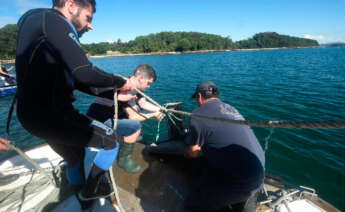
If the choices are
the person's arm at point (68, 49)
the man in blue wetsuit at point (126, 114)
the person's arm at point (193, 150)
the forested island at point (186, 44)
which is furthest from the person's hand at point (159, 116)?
the forested island at point (186, 44)

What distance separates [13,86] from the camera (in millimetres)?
15062

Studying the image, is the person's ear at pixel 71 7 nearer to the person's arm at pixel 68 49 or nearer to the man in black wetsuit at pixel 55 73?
the man in black wetsuit at pixel 55 73

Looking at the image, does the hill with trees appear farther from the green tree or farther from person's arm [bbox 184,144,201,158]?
person's arm [bbox 184,144,201,158]

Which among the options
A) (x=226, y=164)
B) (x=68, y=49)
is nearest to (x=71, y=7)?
(x=68, y=49)

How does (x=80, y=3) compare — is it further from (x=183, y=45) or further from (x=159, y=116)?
(x=183, y=45)

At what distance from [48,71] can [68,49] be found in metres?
0.24

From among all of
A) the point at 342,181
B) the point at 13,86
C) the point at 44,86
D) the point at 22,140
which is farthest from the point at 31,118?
the point at 13,86

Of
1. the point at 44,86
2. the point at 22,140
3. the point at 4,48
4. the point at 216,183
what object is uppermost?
the point at 4,48

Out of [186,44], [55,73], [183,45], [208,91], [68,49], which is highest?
[186,44]

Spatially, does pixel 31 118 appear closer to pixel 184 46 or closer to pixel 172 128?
pixel 172 128

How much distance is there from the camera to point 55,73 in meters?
1.33

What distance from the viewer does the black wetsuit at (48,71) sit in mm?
1254

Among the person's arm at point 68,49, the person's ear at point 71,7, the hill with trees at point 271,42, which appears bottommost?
the person's arm at point 68,49

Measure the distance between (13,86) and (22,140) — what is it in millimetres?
11516
